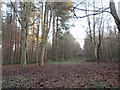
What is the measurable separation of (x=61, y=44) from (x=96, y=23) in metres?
5.06

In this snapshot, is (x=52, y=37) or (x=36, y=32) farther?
(x=52, y=37)

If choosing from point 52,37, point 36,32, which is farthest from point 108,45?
point 36,32

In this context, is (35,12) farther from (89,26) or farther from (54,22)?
(89,26)

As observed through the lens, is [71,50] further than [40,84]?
Yes

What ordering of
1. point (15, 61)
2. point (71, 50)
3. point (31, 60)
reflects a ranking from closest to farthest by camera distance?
point (15, 61) → point (31, 60) → point (71, 50)

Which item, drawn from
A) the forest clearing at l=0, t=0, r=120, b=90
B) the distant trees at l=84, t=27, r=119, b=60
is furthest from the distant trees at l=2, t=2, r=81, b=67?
the distant trees at l=84, t=27, r=119, b=60

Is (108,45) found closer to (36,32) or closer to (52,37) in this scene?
(52,37)

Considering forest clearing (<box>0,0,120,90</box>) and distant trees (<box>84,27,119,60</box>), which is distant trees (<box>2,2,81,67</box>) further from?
distant trees (<box>84,27,119,60</box>)

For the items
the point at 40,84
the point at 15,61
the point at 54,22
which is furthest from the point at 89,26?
the point at 40,84

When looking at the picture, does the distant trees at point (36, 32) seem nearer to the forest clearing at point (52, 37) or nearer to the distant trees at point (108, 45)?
the forest clearing at point (52, 37)

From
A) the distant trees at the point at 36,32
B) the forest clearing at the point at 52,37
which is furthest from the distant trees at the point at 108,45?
the distant trees at the point at 36,32

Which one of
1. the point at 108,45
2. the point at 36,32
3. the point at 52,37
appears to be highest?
the point at 36,32

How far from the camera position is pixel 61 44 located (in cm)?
1594

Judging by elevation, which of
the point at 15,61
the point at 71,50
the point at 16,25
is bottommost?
the point at 15,61
